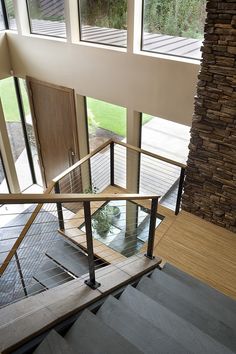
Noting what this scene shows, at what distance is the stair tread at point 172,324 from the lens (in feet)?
6.16

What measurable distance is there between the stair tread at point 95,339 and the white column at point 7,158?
4643 mm

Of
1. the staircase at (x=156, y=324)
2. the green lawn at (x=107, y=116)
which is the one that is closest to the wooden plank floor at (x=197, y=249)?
the staircase at (x=156, y=324)

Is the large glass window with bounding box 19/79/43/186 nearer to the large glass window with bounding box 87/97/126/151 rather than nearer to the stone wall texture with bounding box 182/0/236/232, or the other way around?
the large glass window with bounding box 87/97/126/151

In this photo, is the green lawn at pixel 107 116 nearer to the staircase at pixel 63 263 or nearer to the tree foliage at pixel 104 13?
the tree foliage at pixel 104 13

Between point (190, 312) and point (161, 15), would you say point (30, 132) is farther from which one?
point (190, 312)

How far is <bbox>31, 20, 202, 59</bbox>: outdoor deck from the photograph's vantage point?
3568 millimetres

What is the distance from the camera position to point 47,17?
15.4ft

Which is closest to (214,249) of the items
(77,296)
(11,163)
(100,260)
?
(100,260)

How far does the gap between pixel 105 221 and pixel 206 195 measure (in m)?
1.37

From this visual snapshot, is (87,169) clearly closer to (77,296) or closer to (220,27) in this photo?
(220,27)

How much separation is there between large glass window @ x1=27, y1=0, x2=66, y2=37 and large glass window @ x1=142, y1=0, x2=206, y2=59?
1.38 m

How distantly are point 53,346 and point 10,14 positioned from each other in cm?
499

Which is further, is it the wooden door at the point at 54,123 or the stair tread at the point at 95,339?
the wooden door at the point at 54,123

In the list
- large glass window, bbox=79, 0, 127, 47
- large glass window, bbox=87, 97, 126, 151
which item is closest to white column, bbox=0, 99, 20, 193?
large glass window, bbox=87, 97, 126, 151
